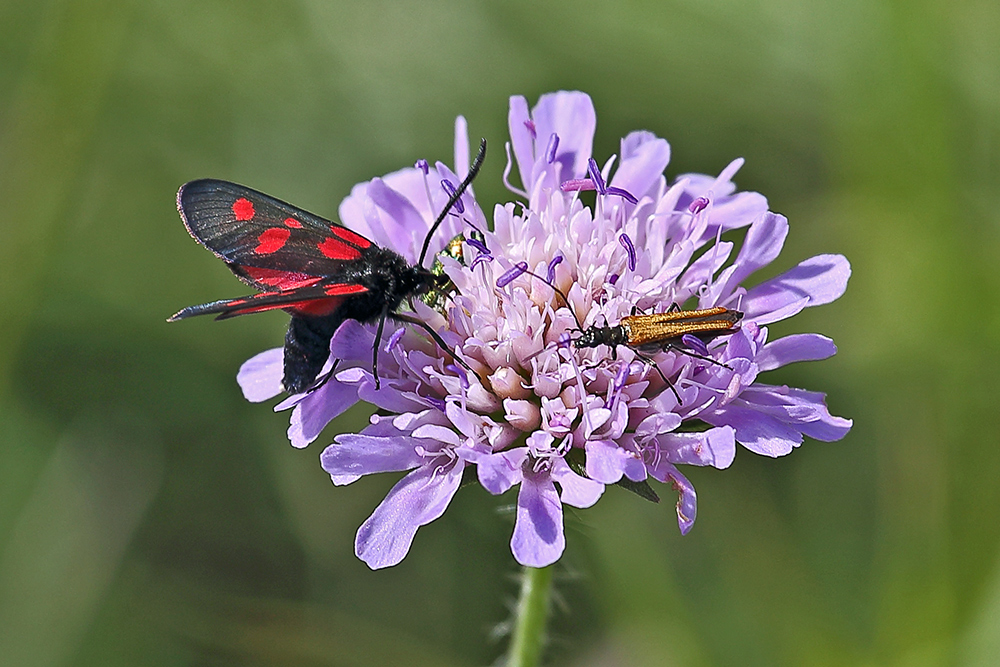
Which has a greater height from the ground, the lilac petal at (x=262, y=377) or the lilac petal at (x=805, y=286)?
the lilac petal at (x=805, y=286)

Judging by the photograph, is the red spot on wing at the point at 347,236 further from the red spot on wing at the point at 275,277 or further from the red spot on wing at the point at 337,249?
the red spot on wing at the point at 275,277

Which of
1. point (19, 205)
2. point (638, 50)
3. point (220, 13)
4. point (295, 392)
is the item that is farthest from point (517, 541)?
point (220, 13)

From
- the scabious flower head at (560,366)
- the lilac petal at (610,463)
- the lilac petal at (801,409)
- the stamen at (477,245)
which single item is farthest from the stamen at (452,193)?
the lilac petal at (801,409)

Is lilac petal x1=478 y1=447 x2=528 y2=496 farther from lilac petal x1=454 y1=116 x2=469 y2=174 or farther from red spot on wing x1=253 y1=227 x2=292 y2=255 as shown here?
lilac petal x1=454 y1=116 x2=469 y2=174

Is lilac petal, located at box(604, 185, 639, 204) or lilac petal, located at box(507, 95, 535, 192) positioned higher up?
lilac petal, located at box(507, 95, 535, 192)

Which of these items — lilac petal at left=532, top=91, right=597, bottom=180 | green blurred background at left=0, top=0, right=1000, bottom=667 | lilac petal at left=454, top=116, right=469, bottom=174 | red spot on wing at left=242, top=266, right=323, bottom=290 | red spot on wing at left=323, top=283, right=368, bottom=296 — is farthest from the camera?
green blurred background at left=0, top=0, right=1000, bottom=667

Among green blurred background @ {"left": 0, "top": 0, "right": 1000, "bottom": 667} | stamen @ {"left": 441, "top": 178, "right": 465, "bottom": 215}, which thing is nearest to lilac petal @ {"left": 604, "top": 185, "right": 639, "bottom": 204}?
stamen @ {"left": 441, "top": 178, "right": 465, "bottom": 215}
